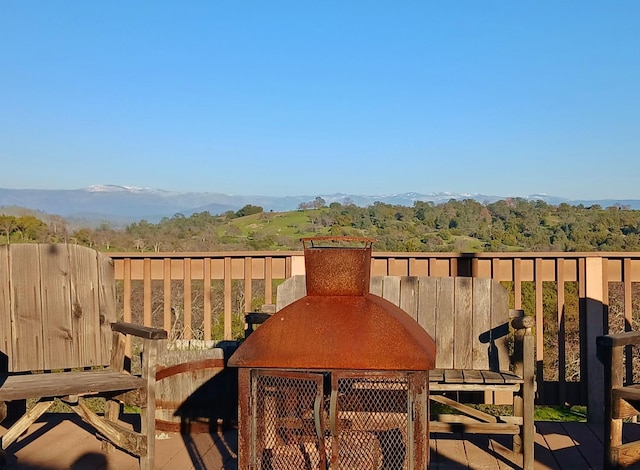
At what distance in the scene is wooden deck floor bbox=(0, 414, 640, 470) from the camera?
138 inches

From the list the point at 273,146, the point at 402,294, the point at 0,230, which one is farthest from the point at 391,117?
the point at 402,294

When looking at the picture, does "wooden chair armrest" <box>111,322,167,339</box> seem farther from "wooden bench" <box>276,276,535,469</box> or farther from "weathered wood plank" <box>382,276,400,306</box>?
"weathered wood plank" <box>382,276,400,306</box>

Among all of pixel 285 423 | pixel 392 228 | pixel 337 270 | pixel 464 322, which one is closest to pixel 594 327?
pixel 464 322

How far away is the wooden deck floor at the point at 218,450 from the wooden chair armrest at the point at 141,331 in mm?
710

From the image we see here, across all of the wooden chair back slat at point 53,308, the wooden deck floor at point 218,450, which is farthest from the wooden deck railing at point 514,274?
the wooden chair back slat at point 53,308

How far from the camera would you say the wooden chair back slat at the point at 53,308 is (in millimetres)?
3686

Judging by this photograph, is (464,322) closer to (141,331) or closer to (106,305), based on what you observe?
(141,331)

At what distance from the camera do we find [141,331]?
333 centimetres

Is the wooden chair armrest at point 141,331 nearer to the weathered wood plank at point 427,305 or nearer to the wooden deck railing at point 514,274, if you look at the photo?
the wooden deck railing at point 514,274

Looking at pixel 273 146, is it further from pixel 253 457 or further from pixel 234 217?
pixel 253 457

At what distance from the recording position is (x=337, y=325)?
8.16ft

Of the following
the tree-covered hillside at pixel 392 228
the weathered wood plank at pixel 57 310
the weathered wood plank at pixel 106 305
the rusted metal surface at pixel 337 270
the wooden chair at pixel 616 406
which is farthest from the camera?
the tree-covered hillside at pixel 392 228

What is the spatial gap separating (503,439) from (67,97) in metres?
30.4

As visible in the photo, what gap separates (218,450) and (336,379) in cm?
165
